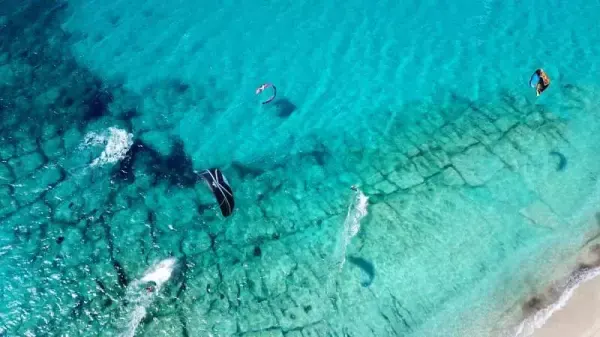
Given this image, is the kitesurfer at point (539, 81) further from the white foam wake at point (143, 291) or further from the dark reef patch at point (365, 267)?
the white foam wake at point (143, 291)

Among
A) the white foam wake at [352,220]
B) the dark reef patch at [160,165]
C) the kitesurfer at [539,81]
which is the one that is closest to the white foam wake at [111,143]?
the dark reef patch at [160,165]

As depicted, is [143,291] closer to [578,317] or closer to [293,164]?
[293,164]

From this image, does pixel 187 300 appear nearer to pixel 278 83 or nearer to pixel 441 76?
pixel 278 83

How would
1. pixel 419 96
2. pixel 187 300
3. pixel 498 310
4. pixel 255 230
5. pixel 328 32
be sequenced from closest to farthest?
pixel 498 310
pixel 187 300
pixel 255 230
pixel 419 96
pixel 328 32

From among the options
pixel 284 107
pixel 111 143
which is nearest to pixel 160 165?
pixel 111 143

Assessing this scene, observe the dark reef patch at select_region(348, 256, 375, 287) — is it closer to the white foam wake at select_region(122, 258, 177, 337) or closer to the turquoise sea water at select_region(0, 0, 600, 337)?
the turquoise sea water at select_region(0, 0, 600, 337)

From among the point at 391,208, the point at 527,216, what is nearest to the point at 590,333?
the point at 527,216

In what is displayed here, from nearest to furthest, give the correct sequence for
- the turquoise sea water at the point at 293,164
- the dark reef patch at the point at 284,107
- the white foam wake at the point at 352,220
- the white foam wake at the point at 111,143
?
the turquoise sea water at the point at 293,164, the white foam wake at the point at 352,220, the white foam wake at the point at 111,143, the dark reef patch at the point at 284,107
